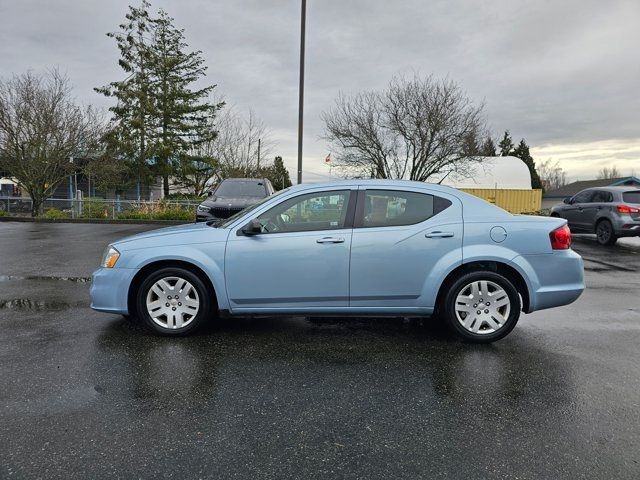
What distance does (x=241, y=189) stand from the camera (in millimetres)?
12609

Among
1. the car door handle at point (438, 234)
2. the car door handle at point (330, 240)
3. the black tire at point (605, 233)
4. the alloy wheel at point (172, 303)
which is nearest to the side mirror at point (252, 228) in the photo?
the car door handle at point (330, 240)

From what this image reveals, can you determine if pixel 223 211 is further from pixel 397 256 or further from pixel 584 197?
pixel 584 197

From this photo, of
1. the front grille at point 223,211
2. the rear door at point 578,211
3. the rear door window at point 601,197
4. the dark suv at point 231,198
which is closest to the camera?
the front grille at point 223,211

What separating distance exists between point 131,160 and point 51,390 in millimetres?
28415

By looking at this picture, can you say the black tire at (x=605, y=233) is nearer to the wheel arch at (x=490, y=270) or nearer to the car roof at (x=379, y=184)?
the wheel arch at (x=490, y=270)

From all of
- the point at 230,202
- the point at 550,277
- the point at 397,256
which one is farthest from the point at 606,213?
the point at 397,256

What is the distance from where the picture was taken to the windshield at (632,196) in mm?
12484

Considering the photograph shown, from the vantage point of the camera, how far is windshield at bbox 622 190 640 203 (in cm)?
1248

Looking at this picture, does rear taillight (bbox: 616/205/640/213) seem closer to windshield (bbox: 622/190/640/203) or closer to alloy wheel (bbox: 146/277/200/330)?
windshield (bbox: 622/190/640/203)

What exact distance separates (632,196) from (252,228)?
40.9 feet

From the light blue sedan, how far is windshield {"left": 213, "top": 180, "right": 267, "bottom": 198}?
7.92 m

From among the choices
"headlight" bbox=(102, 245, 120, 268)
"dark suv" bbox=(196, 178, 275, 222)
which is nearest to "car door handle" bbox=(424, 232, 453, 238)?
"headlight" bbox=(102, 245, 120, 268)

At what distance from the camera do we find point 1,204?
2141 centimetres

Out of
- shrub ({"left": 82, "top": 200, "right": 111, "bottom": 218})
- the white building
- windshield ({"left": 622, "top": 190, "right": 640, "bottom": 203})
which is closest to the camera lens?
windshield ({"left": 622, "top": 190, "right": 640, "bottom": 203})
